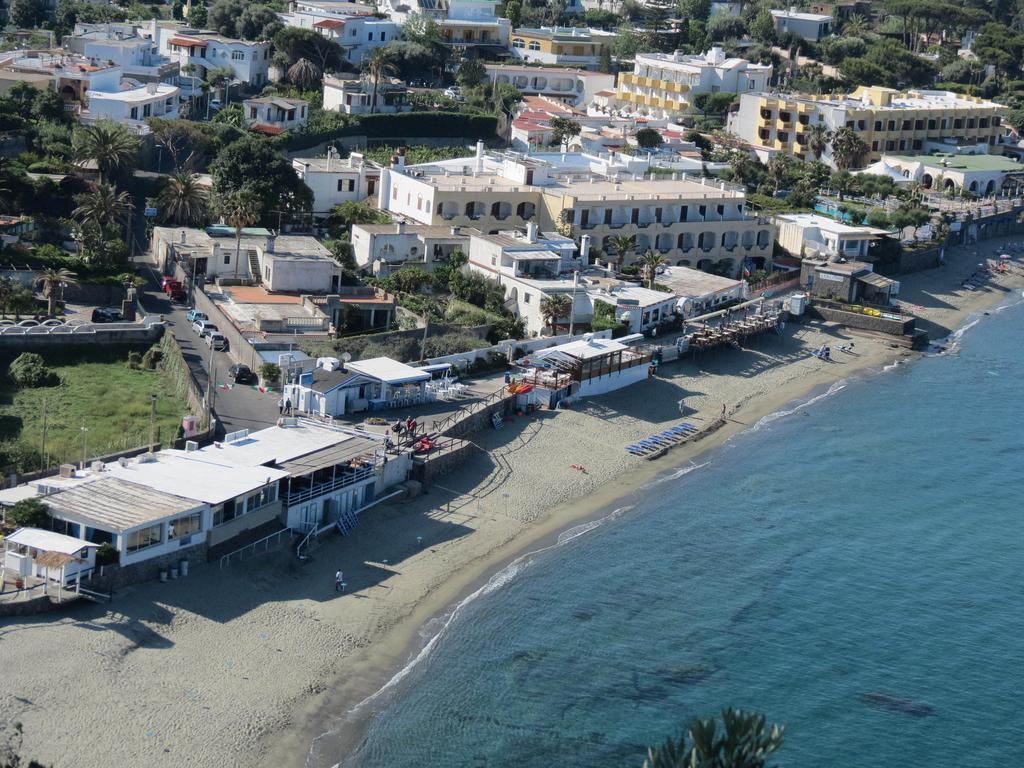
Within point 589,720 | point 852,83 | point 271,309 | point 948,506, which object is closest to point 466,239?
point 271,309

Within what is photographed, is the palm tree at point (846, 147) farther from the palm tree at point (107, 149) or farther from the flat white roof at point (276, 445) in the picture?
the flat white roof at point (276, 445)

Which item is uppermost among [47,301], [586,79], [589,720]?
[586,79]

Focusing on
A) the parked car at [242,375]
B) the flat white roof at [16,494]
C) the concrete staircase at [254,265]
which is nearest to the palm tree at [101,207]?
the concrete staircase at [254,265]

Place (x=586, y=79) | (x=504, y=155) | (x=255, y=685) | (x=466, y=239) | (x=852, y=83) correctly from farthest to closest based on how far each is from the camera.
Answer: (x=852, y=83)
(x=586, y=79)
(x=504, y=155)
(x=466, y=239)
(x=255, y=685)

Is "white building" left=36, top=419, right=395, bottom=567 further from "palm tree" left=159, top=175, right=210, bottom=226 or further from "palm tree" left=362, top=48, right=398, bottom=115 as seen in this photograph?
"palm tree" left=362, top=48, right=398, bottom=115

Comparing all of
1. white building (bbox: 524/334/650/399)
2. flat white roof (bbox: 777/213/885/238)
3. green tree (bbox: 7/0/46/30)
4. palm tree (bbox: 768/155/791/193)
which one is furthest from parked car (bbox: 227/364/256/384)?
green tree (bbox: 7/0/46/30)

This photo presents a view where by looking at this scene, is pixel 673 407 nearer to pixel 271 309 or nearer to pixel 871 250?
pixel 271 309
